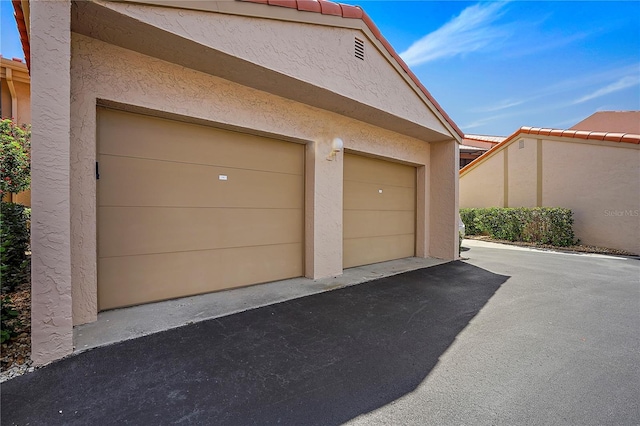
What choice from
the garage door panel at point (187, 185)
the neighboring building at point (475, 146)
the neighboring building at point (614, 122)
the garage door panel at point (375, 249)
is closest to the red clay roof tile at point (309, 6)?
the garage door panel at point (187, 185)

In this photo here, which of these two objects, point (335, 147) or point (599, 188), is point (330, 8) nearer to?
point (335, 147)

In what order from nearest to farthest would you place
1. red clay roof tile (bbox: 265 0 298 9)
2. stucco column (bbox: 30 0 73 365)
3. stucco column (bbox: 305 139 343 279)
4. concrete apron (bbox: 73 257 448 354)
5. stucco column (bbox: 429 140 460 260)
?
stucco column (bbox: 30 0 73 365) < concrete apron (bbox: 73 257 448 354) < red clay roof tile (bbox: 265 0 298 9) < stucco column (bbox: 305 139 343 279) < stucco column (bbox: 429 140 460 260)

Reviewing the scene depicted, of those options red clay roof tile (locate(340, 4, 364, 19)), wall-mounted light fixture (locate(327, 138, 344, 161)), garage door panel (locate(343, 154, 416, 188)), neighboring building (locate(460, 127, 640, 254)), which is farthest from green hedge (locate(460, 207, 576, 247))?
red clay roof tile (locate(340, 4, 364, 19))

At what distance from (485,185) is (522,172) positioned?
2176mm

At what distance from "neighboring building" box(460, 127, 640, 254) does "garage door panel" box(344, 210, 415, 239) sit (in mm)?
7786

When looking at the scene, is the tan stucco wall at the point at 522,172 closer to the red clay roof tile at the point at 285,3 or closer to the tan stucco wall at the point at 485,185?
the tan stucco wall at the point at 485,185

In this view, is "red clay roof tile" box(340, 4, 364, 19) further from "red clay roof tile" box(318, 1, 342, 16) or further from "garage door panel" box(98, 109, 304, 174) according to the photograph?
"garage door panel" box(98, 109, 304, 174)

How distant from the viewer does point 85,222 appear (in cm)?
351

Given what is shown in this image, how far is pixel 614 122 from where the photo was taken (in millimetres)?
18172

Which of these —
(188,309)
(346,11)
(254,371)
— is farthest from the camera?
(346,11)

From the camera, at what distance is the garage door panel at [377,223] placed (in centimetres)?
689

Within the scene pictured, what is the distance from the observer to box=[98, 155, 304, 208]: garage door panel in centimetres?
393

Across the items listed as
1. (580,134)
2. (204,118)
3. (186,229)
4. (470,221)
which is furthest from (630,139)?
(186,229)

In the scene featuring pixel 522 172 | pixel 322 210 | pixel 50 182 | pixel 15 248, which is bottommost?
pixel 15 248
